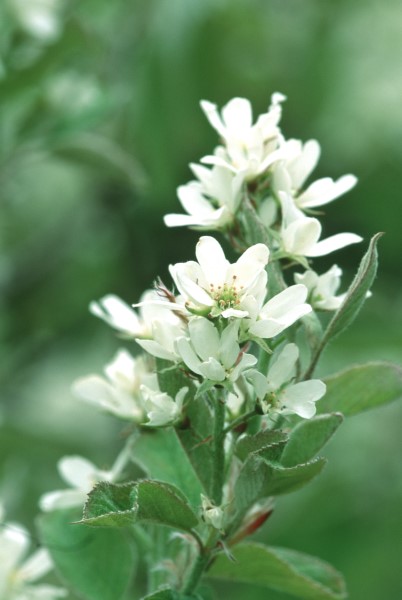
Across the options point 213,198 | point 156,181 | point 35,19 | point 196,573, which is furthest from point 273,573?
point 156,181

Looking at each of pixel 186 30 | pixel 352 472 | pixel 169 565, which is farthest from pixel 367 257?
pixel 186 30

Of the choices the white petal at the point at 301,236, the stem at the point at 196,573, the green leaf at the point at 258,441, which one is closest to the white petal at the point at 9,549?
the stem at the point at 196,573

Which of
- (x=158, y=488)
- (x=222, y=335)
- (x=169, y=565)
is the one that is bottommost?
(x=169, y=565)

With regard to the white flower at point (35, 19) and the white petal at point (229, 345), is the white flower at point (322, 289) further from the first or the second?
the white flower at point (35, 19)

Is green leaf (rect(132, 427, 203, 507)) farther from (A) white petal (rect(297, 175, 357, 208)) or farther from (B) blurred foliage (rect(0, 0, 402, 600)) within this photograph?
(B) blurred foliage (rect(0, 0, 402, 600))

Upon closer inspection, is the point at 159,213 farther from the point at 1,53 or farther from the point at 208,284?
the point at 208,284

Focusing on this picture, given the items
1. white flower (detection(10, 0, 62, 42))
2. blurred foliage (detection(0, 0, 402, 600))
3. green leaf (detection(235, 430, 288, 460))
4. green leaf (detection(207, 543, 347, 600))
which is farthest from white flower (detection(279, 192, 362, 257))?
white flower (detection(10, 0, 62, 42))
